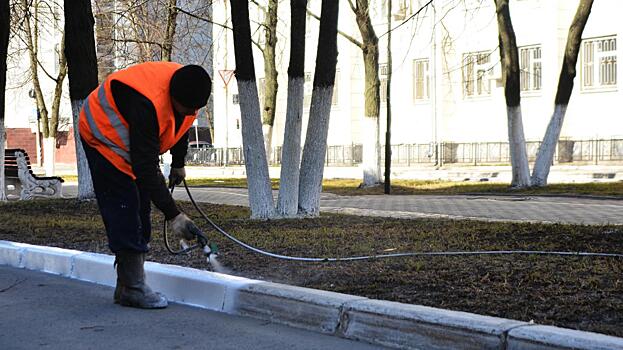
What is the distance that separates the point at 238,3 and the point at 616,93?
67.9ft

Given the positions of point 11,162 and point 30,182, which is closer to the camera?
point 30,182

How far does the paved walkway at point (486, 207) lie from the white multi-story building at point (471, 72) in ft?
33.4

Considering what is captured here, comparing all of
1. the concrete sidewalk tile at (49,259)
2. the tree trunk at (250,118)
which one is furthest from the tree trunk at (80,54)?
the concrete sidewalk tile at (49,259)

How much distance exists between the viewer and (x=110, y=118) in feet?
21.2

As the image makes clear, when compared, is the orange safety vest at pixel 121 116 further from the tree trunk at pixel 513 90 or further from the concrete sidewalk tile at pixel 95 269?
the tree trunk at pixel 513 90

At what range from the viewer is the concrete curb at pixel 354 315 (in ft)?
16.6

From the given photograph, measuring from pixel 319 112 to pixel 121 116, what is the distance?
6512 millimetres

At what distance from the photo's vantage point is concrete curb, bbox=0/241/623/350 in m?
5.05

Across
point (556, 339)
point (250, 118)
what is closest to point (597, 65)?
point (250, 118)

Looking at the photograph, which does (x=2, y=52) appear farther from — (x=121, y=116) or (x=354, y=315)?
(x=354, y=315)

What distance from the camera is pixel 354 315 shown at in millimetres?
5941

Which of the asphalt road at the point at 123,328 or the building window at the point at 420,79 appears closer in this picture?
the asphalt road at the point at 123,328

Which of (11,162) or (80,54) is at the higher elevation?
(80,54)

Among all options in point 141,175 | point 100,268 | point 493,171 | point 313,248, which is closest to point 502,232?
point 313,248
